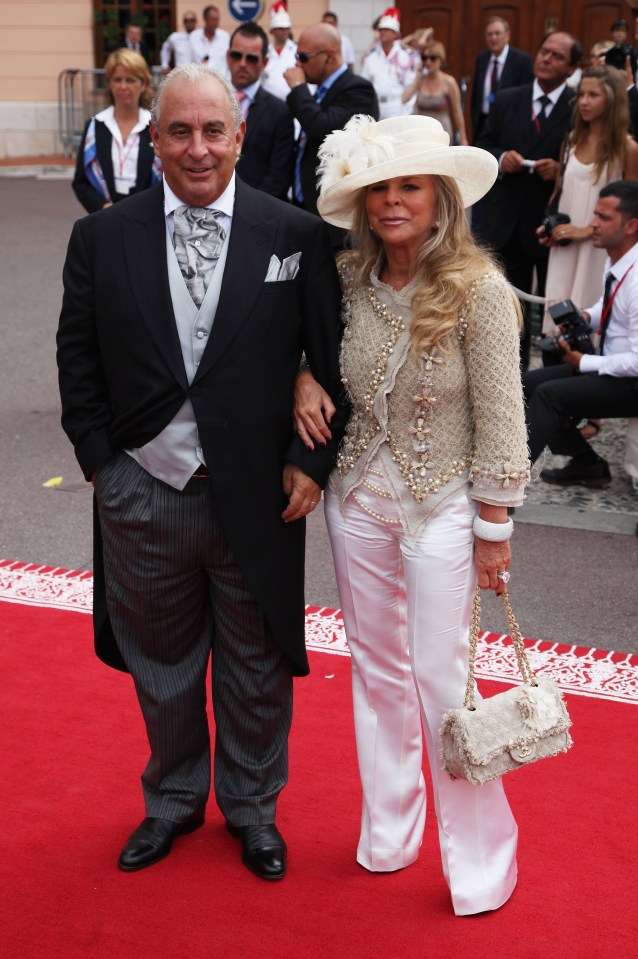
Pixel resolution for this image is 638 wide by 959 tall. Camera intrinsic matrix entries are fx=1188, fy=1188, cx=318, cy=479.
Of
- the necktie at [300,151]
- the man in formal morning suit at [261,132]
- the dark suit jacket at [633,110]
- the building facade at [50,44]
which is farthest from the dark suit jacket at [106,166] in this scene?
the building facade at [50,44]

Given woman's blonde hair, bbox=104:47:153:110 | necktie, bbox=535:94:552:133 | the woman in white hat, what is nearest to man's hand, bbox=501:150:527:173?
necktie, bbox=535:94:552:133

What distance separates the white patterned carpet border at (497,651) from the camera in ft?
13.1

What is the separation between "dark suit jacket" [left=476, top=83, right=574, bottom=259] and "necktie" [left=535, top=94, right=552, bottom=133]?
0.10ft

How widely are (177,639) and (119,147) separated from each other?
13.4 ft

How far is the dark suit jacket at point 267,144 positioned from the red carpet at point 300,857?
384 cm

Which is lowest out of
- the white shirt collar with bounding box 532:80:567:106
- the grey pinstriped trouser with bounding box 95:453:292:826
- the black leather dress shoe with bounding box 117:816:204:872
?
the black leather dress shoe with bounding box 117:816:204:872

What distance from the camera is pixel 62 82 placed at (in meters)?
20.2

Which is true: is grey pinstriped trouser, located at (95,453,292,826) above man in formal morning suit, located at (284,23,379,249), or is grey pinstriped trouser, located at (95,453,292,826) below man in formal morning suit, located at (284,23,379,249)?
below

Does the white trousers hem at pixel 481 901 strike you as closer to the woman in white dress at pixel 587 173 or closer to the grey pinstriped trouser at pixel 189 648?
the grey pinstriped trouser at pixel 189 648

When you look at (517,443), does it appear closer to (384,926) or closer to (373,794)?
(373,794)

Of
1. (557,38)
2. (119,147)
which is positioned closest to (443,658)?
(119,147)

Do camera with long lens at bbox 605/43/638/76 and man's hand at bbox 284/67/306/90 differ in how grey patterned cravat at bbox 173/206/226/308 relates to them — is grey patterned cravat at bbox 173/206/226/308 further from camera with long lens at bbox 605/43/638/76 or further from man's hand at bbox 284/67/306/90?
camera with long lens at bbox 605/43/638/76

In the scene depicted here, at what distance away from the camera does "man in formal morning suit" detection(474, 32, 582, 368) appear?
7207 millimetres

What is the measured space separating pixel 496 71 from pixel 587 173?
5768 millimetres
